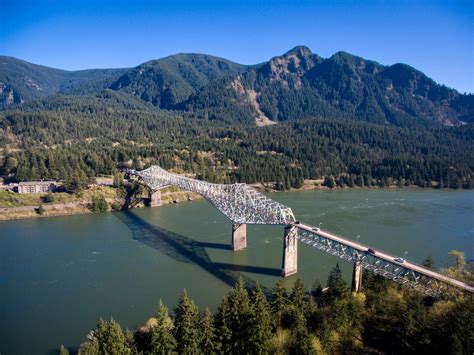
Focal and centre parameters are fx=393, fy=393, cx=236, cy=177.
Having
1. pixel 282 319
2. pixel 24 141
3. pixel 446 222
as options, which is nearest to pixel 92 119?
pixel 24 141

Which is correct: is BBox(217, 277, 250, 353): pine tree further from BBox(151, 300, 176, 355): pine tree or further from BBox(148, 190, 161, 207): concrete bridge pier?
BBox(148, 190, 161, 207): concrete bridge pier

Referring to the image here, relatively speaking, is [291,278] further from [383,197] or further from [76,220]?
[383,197]

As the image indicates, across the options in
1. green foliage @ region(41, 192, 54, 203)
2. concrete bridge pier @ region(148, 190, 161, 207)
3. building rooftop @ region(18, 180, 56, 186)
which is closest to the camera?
green foliage @ region(41, 192, 54, 203)

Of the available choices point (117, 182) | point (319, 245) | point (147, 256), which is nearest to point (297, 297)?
point (319, 245)

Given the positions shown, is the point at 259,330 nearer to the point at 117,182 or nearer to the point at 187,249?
the point at 187,249

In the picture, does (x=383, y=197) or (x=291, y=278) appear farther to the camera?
(x=383, y=197)

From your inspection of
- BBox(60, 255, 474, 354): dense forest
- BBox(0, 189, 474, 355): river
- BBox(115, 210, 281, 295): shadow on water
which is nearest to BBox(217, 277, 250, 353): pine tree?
BBox(60, 255, 474, 354): dense forest
